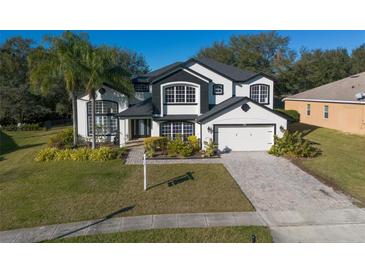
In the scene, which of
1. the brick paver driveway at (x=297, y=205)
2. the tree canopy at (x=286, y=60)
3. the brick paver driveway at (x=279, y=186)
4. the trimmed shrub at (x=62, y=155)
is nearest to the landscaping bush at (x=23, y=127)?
the trimmed shrub at (x=62, y=155)

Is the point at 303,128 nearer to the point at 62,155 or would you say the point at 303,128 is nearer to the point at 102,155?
the point at 102,155

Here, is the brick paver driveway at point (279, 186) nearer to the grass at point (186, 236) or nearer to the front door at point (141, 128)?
the grass at point (186, 236)

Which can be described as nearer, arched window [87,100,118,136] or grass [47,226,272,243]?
grass [47,226,272,243]

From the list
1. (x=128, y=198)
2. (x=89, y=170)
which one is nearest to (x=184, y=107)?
(x=89, y=170)

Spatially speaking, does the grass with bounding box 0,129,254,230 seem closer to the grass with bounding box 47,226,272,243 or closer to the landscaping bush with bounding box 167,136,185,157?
the grass with bounding box 47,226,272,243

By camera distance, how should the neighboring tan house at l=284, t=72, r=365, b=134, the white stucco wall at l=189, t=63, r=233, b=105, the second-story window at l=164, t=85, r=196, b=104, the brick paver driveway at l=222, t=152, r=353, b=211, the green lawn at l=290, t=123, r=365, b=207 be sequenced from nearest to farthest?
the brick paver driveway at l=222, t=152, r=353, b=211 → the green lawn at l=290, t=123, r=365, b=207 → the second-story window at l=164, t=85, r=196, b=104 → the white stucco wall at l=189, t=63, r=233, b=105 → the neighboring tan house at l=284, t=72, r=365, b=134

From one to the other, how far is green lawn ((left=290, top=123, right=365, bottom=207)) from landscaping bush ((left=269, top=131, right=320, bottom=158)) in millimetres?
661

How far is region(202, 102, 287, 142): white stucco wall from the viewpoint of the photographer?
18406mm

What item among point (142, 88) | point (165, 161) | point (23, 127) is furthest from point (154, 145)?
point (23, 127)

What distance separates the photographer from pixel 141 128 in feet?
75.1

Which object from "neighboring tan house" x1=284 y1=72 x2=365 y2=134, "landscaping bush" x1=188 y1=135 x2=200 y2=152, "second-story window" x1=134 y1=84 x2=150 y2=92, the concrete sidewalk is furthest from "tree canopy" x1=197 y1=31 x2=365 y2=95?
the concrete sidewalk

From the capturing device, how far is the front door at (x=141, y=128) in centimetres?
2270

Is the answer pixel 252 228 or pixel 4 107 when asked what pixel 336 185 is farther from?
pixel 4 107

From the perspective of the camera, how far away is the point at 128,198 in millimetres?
10602
